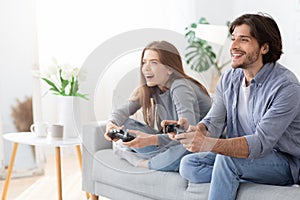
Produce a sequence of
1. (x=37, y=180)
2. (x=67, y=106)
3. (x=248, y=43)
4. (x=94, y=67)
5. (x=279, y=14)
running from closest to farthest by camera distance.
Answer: (x=94, y=67), (x=248, y=43), (x=67, y=106), (x=37, y=180), (x=279, y=14)

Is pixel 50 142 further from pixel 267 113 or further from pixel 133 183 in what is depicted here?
pixel 267 113

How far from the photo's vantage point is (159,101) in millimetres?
1258

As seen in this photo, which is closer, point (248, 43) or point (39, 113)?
point (248, 43)

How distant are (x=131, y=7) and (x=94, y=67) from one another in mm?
2674

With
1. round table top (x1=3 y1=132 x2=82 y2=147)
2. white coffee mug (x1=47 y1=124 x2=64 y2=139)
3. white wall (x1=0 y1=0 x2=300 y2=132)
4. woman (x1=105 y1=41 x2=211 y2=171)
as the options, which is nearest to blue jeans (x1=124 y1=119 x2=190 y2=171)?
woman (x1=105 y1=41 x2=211 y2=171)

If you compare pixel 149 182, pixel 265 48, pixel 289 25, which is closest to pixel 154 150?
pixel 265 48

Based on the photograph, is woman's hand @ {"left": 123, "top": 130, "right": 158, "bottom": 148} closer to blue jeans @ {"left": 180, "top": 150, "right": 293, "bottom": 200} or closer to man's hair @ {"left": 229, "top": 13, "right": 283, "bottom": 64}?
blue jeans @ {"left": 180, "top": 150, "right": 293, "bottom": 200}

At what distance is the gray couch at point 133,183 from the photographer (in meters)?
1.67

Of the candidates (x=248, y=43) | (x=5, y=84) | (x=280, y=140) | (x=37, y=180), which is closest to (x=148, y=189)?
(x=280, y=140)

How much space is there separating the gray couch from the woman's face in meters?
0.27

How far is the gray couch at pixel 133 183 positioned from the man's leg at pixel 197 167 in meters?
0.03

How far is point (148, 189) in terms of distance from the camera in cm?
209

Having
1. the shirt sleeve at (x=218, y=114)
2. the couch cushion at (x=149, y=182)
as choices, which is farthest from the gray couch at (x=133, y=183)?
the shirt sleeve at (x=218, y=114)

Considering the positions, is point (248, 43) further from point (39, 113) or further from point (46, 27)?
point (46, 27)
